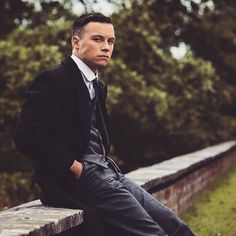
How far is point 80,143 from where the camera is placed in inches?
135

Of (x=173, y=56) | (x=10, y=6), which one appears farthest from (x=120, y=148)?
(x=10, y=6)

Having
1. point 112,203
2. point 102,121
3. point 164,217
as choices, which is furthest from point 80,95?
point 164,217

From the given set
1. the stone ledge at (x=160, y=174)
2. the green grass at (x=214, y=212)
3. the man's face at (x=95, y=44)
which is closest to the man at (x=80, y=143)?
the man's face at (x=95, y=44)

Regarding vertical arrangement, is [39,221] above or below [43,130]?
below

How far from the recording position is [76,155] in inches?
135

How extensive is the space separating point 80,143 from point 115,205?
1.39 feet

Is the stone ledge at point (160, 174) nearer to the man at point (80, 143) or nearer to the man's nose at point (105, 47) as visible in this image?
the man at point (80, 143)

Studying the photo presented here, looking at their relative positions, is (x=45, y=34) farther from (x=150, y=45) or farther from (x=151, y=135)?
(x=151, y=135)

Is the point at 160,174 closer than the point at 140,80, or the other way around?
the point at 160,174

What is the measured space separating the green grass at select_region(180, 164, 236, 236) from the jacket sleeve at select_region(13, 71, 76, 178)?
3653 millimetres

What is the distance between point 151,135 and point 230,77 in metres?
5.68

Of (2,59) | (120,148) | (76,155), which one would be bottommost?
(120,148)

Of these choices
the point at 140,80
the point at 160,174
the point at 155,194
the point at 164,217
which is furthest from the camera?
the point at 140,80

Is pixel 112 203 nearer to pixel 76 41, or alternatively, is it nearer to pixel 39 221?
pixel 39 221
